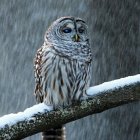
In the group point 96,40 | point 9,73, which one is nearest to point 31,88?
point 9,73

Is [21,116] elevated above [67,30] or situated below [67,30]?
below

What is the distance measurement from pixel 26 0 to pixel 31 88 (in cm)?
136

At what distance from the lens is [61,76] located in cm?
317

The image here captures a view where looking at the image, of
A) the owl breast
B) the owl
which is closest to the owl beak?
the owl

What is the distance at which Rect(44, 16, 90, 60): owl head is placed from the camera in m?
3.16

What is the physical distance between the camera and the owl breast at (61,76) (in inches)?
124

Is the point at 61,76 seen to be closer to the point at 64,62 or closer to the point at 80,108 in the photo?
the point at 64,62

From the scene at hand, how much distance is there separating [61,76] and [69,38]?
8.8 inches

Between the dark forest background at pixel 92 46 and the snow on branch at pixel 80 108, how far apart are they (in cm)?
452

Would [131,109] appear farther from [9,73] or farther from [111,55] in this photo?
[9,73]

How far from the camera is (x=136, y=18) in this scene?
724cm

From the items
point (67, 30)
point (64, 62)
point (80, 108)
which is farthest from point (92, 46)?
point (80, 108)

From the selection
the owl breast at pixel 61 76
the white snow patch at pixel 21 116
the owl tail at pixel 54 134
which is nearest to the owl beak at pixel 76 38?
the owl breast at pixel 61 76

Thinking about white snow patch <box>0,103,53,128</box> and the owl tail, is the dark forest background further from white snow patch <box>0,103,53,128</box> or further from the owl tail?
white snow patch <box>0,103,53,128</box>
